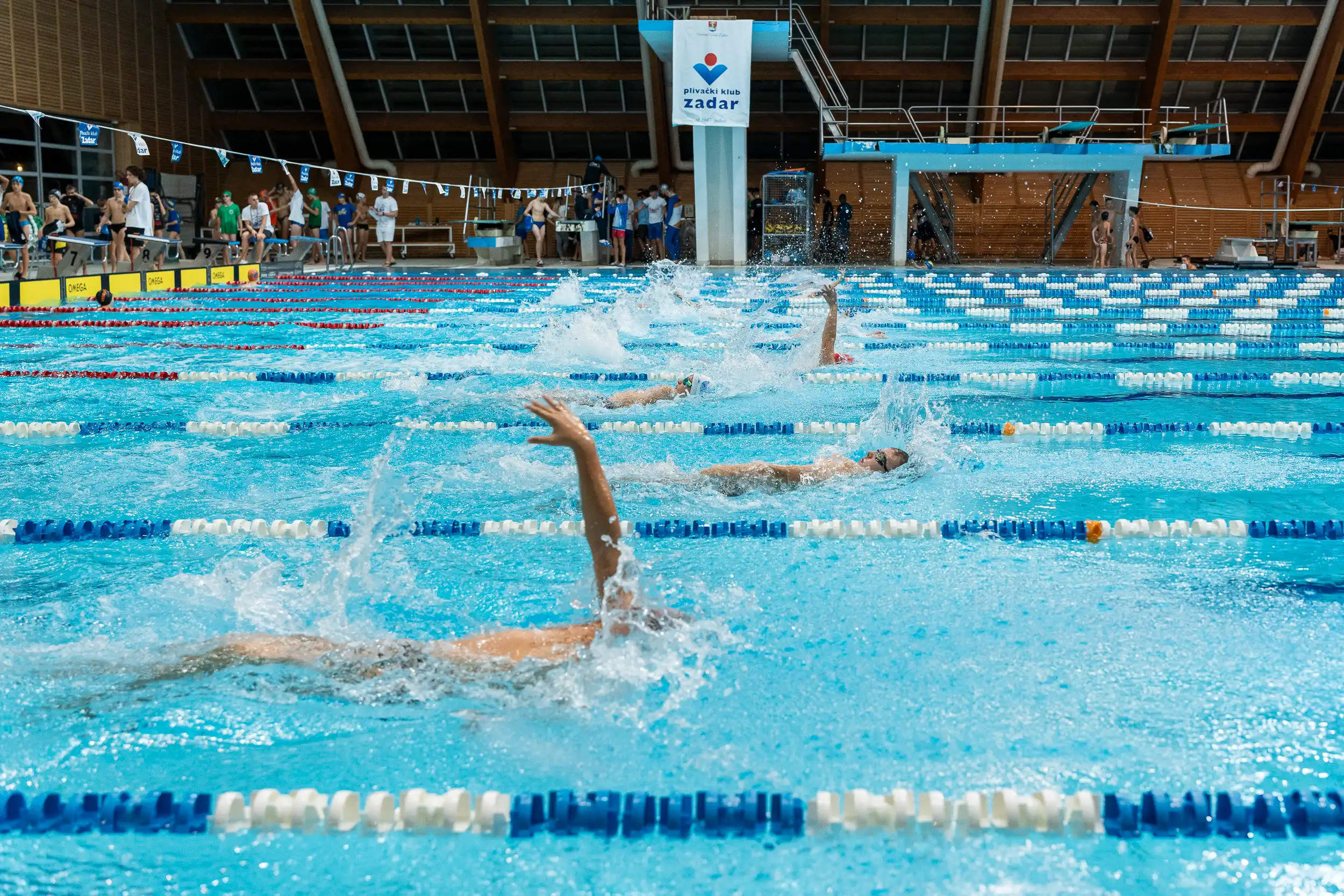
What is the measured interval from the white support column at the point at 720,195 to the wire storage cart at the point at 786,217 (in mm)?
703

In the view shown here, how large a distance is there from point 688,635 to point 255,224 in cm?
1534

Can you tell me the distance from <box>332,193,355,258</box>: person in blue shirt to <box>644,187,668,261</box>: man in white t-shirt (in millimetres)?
4874

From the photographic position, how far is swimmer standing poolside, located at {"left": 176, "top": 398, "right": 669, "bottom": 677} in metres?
2.82

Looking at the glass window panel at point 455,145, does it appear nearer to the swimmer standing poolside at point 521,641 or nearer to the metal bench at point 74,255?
the metal bench at point 74,255

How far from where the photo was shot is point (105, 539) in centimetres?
429

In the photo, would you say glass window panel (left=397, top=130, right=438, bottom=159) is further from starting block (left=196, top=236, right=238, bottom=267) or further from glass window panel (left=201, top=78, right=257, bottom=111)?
starting block (left=196, top=236, right=238, bottom=267)

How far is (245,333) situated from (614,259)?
11836 millimetres

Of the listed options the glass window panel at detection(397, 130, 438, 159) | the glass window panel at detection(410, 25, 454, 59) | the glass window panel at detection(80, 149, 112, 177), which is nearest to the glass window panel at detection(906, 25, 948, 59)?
the glass window panel at detection(410, 25, 454, 59)

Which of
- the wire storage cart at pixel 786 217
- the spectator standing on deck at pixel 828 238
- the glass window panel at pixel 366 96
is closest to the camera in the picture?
the wire storage cart at pixel 786 217

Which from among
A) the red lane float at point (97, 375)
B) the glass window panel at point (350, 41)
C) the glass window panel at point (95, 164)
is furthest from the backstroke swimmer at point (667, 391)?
the glass window panel at point (350, 41)

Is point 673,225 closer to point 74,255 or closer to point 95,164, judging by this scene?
point 95,164

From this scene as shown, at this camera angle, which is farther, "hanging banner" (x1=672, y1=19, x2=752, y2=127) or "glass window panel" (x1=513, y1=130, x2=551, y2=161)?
"glass window panel" (x1=513, y1=130, x2=551, y2=161)

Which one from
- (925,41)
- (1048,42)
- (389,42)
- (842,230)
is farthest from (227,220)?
(1048,42)

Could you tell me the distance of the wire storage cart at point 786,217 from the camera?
20.4 metres
